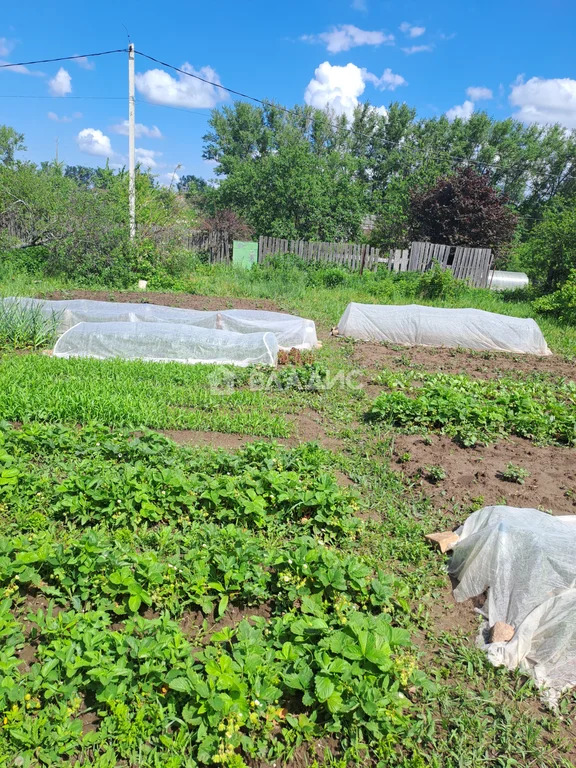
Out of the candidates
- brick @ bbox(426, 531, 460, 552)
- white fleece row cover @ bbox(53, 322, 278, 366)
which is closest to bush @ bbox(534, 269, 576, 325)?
white fleece row cover @ bbox(53, 322, 278, 366)

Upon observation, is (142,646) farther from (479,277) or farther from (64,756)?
(479,277)

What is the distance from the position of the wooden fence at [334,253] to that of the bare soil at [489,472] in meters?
12.8

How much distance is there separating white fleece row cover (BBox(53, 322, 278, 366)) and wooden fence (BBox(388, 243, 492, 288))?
1073 cm

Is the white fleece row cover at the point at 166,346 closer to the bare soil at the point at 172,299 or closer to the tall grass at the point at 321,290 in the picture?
the bare soil at the point at 172,299

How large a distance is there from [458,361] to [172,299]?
21.2 ft

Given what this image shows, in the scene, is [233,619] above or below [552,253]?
below

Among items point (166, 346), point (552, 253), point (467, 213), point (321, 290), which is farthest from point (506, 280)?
point (166, 346)

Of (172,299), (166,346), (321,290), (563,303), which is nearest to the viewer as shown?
(166,346)

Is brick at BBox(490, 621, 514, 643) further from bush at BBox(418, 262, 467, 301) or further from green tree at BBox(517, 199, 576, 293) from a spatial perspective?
green tree at BBox(517, 199, 576, 293)

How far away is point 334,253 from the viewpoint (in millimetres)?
17125

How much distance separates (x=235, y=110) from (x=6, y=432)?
40.1 meters

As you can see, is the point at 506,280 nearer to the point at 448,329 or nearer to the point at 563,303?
the point at 563,303

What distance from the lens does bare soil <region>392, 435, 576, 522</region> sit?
3.99m

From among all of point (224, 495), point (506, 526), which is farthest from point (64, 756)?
point (506, 526)
